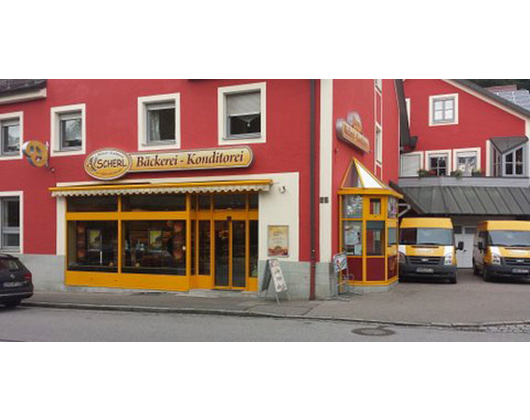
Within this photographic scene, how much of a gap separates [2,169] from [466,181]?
20022 millimetres

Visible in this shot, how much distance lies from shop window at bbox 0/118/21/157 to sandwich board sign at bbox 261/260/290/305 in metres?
10.2

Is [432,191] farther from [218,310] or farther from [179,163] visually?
[218,310]

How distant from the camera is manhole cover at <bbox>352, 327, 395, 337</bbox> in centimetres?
973

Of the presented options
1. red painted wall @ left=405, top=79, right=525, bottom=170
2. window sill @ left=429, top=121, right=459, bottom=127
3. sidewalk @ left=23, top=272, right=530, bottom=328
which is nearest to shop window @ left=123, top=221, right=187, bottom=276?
sidewalk @ left=23, top=272, right=530, bottom=328

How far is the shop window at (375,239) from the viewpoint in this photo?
605 inches

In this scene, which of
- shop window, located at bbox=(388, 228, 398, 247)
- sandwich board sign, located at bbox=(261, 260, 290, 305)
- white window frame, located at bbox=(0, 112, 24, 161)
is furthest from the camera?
white window frame, located at bbox=(0, 112, 24, 161)

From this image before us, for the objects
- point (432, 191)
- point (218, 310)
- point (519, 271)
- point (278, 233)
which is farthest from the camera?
point (432, 191)

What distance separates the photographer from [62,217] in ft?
56.5

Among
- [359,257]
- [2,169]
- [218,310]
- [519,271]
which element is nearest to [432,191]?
[519,271]

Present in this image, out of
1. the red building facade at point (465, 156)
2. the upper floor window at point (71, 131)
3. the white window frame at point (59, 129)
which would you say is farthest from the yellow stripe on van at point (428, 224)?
the upper floor window at point (71, 131)

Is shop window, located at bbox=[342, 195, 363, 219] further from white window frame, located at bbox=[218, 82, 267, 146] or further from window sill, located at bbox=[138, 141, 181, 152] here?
window sill, located at bbox=[138, 141, 181, 152]

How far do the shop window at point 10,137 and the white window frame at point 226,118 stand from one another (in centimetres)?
775

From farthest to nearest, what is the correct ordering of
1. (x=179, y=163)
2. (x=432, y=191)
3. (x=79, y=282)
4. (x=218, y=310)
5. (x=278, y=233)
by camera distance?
(x=432, y=191) < (x=79, y=282) < (x=179, y=163) < (x=278, y=233) < (x=218, y=310)

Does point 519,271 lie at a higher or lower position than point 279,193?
lower
